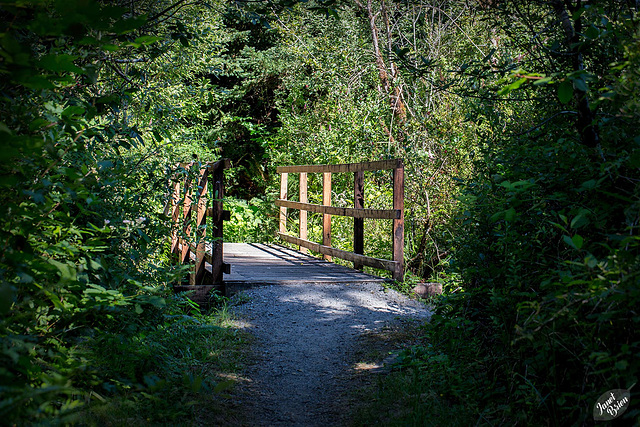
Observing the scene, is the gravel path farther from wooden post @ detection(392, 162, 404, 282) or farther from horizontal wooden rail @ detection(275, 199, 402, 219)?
horizontal wooden rail @ detection(275, 199, 402, 219)

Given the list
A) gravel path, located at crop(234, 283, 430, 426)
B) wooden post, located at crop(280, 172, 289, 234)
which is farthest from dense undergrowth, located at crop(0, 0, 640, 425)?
wooden post, located at crop(280, 172, 289, 234)

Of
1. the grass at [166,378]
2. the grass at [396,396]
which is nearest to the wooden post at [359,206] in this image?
the grass at [396,396]

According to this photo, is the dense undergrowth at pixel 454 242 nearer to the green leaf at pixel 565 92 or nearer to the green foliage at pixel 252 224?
the green leaf at pixel 565 92

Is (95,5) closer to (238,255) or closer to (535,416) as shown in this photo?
(535,416)

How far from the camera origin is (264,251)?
33.7 ft

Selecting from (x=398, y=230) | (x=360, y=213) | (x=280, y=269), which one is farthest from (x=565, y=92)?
(x=280, y=269)

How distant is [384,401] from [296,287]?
3396 millimetres

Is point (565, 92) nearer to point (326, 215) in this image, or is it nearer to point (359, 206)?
point (359, 206)

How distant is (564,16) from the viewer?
2748 millimetres

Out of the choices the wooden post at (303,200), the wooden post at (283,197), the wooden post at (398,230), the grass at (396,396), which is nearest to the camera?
the grass at (396,396)

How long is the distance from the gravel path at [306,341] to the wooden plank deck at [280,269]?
187 mm

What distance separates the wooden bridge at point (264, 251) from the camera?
18.2ft

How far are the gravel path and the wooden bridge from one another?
0.40 metres

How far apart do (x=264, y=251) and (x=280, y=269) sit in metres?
2.49
